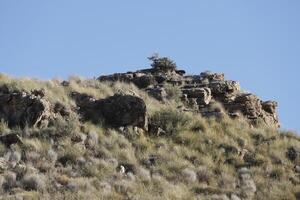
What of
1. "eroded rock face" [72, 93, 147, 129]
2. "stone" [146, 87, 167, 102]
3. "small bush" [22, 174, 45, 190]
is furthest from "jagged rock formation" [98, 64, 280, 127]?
"small bush" [22, 174, 45, 190]

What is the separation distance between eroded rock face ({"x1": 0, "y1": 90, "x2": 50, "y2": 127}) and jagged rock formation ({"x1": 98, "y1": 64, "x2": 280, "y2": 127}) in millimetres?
6221

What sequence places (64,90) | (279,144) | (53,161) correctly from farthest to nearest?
1. (64,90)
2. (279,144)
3. (53,161)

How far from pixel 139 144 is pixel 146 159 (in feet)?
3.51

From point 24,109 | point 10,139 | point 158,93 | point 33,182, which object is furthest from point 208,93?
point 33,182

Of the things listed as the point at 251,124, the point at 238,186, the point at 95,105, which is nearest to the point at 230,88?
the point at 251,124

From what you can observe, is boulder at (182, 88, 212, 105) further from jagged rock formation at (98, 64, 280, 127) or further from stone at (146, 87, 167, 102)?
stone at (146, 87, 167, 102)

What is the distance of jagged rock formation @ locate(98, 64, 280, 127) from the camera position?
95.7 feet

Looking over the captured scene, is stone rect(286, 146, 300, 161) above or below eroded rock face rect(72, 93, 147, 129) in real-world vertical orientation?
below

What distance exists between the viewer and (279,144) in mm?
26094

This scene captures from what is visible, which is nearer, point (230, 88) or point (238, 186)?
point (238, 186)

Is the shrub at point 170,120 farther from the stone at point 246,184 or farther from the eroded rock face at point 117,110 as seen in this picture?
the stone at point 246,184

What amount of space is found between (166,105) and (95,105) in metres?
3.16

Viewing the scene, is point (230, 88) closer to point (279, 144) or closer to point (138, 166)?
point (279, 144)

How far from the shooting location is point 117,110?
25.8 m
